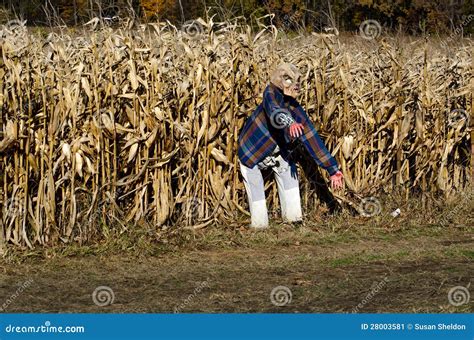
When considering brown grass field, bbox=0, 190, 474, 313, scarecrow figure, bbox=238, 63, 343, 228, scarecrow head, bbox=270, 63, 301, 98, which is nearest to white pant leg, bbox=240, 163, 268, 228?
→ scarecrow figure, bbox=238, 63, 343, 228

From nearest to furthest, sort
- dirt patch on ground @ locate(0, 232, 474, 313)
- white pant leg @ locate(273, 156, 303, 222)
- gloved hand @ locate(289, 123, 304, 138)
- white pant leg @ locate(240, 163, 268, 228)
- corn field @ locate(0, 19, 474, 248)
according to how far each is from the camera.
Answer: dirt patch on ground @ locate(0, 232, 474, 313)
corn field @ locate(0, 19, 474, 248)
gloved hand @ locate(289, 123, 304, 138)
white pant leg @ locate(240, 163, 268, 228)
white pant leg @ locate(273, 156, 303, 222)

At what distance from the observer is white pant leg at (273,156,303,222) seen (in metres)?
10.3

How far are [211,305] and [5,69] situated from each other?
3227 mm

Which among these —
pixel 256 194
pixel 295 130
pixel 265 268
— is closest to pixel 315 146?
pixel 295 130

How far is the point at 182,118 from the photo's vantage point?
10047 mm

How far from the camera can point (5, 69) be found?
8.92m

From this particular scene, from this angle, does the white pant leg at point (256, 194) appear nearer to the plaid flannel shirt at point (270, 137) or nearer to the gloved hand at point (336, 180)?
the plaid flannel shirt at point (270, 137)

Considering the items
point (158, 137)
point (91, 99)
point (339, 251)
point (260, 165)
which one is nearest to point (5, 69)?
point (91, 99)

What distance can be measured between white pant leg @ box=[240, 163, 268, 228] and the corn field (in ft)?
0.79

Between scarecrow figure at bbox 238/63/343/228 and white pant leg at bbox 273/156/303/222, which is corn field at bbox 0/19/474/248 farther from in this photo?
white pant leg at bbox 273/156/303/222

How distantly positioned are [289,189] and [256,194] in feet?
1.37

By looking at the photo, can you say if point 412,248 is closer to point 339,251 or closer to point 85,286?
point 339,251

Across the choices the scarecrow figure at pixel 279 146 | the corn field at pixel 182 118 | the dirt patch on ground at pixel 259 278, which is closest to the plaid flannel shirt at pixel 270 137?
the scarecrow figure at pixel 279 146

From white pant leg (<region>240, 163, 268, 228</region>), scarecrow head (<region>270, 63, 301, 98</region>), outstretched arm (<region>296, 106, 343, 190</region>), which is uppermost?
scarecrow head (<region>270, 63, 301, 98</region>)
